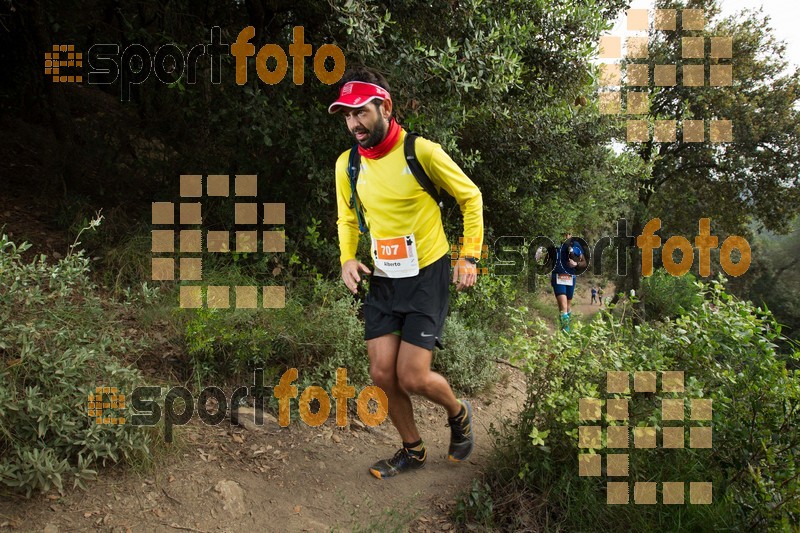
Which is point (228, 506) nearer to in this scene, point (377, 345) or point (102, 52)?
point (377, 345)

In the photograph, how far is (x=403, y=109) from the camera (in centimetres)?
495

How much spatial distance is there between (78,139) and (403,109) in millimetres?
4550

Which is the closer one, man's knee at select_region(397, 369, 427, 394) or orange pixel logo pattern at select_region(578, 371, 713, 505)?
orange pixel logo pattern at select_region(578, 371, 713, 505)

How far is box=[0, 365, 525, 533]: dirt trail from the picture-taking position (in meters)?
2.97

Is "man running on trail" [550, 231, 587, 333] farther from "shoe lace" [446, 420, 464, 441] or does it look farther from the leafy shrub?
"shoe lace" [446, 420, 464, 441]

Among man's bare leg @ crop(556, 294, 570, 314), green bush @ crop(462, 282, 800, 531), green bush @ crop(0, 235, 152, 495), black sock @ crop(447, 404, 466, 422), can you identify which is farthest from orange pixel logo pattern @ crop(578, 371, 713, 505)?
man's bare leg @ crop(556, 294, 570, 314)

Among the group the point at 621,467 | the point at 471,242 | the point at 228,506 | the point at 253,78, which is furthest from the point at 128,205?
the point at 621,467

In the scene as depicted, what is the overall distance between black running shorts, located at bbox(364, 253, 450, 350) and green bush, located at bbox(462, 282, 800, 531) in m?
0.60

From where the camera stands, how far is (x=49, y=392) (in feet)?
10.1

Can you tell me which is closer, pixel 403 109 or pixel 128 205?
pixel 403 109

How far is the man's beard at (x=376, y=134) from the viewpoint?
10.7 ft

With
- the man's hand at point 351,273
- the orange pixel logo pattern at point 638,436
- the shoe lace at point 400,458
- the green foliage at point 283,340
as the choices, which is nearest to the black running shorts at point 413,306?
the man's hand at point 351,273

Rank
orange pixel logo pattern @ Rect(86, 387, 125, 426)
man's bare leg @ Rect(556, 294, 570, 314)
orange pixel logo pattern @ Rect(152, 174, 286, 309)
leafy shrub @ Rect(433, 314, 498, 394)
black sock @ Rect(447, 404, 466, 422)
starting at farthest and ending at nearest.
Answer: man's bare leg @ Rect(556, 294, 570, 314)
leafy shrub @ Rect(433, 314, 498, 394)
orange pixel logo pattern @ Rect(152, 174, 286, 309)
black sock @ Rect(447, 404, 466, 422)
orange pixel logo pattern @ Rect(86, 387, 125, 426)

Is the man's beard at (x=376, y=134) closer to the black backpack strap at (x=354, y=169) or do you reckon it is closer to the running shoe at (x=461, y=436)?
the black backpack strap at (x=354, y=169)
